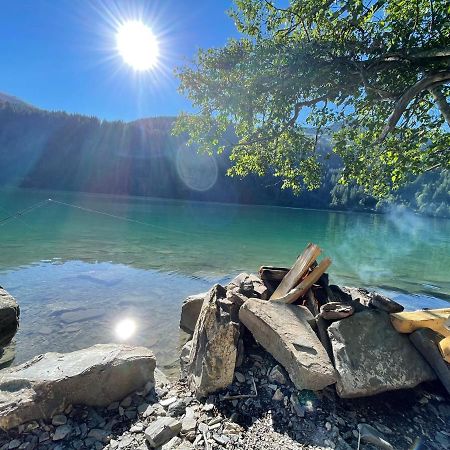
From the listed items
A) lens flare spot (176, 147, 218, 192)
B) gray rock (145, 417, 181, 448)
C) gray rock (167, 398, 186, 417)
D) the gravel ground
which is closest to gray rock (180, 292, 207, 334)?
the gravel ground

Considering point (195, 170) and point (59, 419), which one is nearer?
point (59, 419)

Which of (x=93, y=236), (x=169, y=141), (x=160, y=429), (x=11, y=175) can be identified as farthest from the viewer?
(x=169, y=141)

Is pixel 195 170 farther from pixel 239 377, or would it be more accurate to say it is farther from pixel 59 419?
pixel 59 419

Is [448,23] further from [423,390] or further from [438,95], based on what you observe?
[423,390]

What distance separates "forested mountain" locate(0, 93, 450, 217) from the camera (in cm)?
13925

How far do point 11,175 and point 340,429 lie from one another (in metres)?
180

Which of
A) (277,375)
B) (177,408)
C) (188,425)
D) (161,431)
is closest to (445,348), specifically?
(277,375)

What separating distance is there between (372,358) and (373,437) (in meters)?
1.15

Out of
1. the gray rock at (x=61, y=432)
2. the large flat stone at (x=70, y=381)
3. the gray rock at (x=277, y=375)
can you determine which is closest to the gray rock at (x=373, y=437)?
the gray rock at (x=277, y=375)

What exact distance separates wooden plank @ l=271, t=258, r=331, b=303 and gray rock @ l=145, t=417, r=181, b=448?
2.58m

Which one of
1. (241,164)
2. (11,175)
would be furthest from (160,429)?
(11,175)

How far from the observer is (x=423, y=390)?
4.49m

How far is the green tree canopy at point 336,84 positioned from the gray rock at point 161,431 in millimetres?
6963

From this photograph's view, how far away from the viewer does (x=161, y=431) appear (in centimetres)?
351
